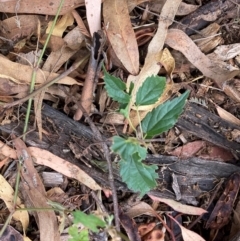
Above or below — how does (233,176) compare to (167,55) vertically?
below

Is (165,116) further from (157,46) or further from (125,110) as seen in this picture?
(157,46)

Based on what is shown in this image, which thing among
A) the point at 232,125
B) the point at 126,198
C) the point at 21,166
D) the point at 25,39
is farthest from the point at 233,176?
the point at 25,39

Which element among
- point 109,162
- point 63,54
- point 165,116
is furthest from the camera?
point 63,54

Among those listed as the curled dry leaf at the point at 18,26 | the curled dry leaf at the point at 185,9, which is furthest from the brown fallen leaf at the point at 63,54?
the curled dry leaf at the point at 185,9

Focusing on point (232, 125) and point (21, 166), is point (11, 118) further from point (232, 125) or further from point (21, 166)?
point (232, 125)

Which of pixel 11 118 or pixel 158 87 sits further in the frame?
pixel 11 118

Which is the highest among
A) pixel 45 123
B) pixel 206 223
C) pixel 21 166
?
pixel 45 123

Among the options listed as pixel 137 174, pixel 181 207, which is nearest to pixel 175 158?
pixel 181 207
